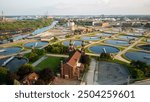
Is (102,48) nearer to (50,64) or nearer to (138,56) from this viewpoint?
(138,56)

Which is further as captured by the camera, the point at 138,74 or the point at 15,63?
the point at 15,63

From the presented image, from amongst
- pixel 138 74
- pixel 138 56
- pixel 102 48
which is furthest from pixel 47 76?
pixel 102 48

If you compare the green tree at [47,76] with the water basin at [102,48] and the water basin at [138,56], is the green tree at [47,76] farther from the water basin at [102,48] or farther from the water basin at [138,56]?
the water basin at [102,48]

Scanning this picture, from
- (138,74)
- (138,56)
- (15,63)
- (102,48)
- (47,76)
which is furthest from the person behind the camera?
(102,48)

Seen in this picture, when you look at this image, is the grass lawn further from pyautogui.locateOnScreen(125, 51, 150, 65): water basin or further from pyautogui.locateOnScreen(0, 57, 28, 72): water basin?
pyautogui.locateOnScreen(125, 51, 150, 65): water basin

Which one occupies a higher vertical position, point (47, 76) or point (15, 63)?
point (47, 76)

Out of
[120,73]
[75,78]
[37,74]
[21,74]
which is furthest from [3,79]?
[120,73]

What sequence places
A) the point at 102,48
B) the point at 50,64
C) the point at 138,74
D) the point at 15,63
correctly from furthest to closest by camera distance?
the point at 102,48, the point at 15,63, the point at 50,64, the point at 138,74

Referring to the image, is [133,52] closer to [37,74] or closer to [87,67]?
[87,67]

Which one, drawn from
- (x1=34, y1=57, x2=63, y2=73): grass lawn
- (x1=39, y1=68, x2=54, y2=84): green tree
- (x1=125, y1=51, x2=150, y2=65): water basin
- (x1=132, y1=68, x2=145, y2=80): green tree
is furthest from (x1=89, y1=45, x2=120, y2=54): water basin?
(x1=39, y1=68, x2=54, y2=84): green tree
